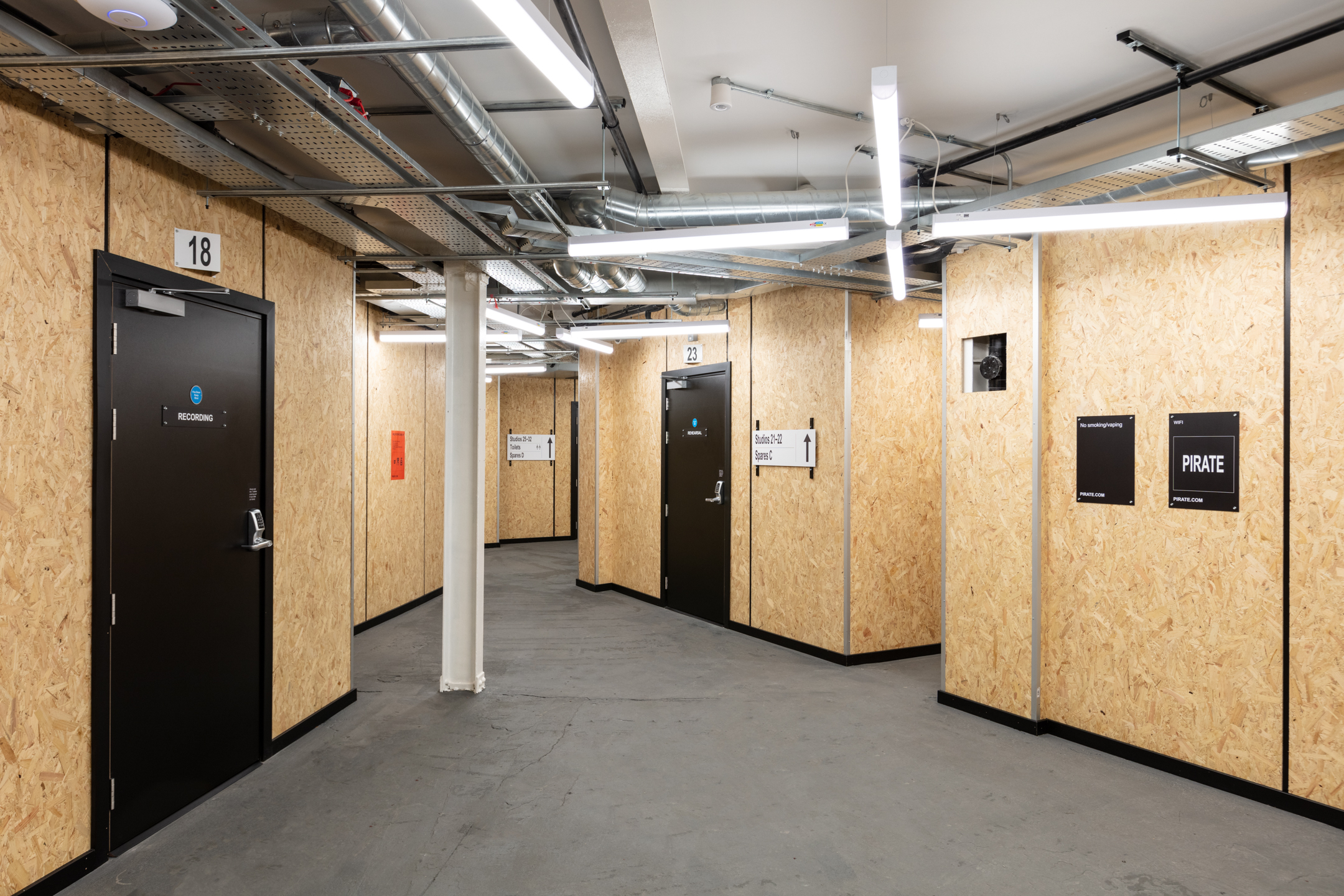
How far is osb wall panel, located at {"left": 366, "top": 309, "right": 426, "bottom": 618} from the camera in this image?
6.81 meters

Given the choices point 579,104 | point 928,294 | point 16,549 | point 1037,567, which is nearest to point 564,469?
point 928,294

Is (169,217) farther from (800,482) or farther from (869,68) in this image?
(800,482)

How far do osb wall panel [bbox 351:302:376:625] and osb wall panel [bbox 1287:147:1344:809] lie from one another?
6.39 meters

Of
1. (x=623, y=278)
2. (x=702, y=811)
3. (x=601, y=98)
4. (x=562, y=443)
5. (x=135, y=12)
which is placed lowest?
(x=702, y=811)

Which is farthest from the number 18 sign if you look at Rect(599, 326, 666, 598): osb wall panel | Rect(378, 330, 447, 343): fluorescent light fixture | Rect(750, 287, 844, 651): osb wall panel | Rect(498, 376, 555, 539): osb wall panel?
Rect(498, 376, 555, 539): osb wall panel

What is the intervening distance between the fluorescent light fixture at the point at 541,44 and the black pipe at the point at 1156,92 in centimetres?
101

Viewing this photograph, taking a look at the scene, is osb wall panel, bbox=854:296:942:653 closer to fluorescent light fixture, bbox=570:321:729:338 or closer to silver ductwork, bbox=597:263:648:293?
fluorescent light fixture, bbox=570:321:729:338

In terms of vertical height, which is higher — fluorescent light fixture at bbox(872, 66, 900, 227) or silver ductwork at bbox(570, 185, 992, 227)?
silver ductwork at bbox(570, 185, 992, 227)

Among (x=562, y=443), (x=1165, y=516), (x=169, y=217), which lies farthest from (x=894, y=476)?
(x=562, y=443)

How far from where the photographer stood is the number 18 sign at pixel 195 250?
10.8 ft

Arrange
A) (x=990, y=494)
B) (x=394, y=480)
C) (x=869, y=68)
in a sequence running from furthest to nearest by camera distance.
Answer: (x=394, y=480) < (x=990, y=494) < (x=869, y=68)

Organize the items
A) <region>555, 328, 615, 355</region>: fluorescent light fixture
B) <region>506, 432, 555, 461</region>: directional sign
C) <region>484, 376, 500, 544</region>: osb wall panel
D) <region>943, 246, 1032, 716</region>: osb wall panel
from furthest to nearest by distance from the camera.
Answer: <region>506, 432, 555, 461</region>: directional sign, <region>484, 376, 500, 544</region>: osb wall panel, <region>555, 328, 615, 355</region>: fluorescent light fixture, <region>943, 246, 1032, 716</region>: osb wall panel

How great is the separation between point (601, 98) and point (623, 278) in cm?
224

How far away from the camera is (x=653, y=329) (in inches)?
244
